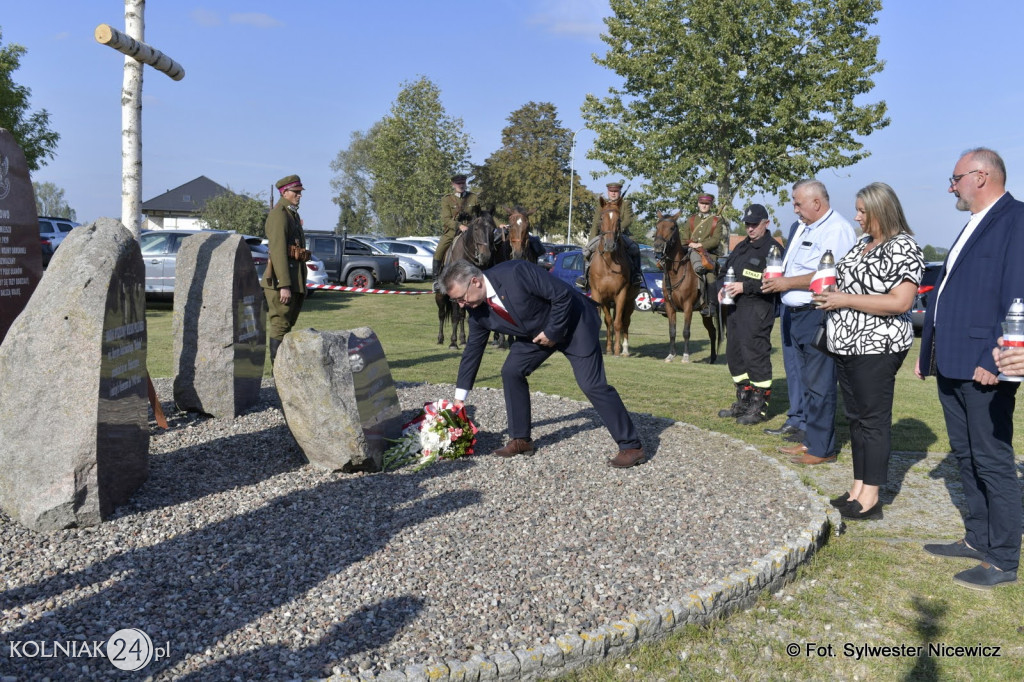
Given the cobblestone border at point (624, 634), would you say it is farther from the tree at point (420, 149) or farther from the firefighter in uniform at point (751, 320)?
the tree at point (420, 149)

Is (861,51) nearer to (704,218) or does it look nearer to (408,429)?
(704,218)

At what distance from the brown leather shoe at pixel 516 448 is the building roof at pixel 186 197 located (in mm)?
90170

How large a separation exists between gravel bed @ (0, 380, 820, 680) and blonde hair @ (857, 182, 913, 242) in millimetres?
1864

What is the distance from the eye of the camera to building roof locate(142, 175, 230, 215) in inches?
3570

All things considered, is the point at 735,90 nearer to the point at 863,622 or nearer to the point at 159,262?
the point at 159,262

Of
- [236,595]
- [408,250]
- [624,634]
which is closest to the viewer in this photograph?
[624,634]

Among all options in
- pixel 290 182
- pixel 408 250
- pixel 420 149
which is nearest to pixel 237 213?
pixel 420 149

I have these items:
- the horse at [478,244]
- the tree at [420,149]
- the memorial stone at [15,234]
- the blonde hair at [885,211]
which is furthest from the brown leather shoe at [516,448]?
the tree at [420,149]

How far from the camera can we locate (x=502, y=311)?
5.88 m

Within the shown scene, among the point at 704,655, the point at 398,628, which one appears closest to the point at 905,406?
the point at 704,655

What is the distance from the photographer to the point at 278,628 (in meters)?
3.43

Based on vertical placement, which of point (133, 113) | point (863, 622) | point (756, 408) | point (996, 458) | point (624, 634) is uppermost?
point (133, 113)

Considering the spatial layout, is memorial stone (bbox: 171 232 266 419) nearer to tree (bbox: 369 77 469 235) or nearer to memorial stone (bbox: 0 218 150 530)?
memorial stone (bbox: 0 218 150 530)

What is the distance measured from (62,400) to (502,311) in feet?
9.39
